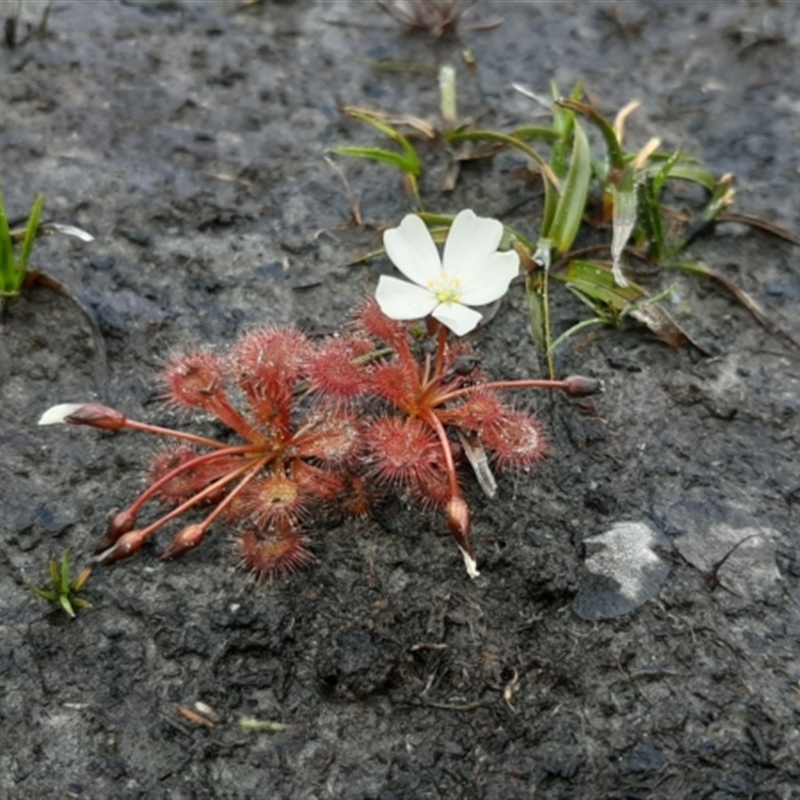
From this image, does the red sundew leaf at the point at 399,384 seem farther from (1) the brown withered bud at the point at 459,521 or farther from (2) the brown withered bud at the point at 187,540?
(2) the brown withered bud at the point at 187,540

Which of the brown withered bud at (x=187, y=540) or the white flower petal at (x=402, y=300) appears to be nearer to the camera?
the brown withered bud at (x=187, y=540)

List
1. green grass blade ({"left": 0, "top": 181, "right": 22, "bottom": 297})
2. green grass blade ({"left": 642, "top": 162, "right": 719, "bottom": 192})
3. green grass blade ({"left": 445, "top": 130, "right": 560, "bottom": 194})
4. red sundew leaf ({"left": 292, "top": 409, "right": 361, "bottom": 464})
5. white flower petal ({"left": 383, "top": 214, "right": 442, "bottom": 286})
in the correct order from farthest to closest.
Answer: green grass blade ({"left": 642, "top": 162, "right": 719, "bottom": 192}), green grass blade ({"left": 445, "top": 130, "right": 560, "bottom": 194}), green grass blade ({"left": 0, "top": 181, "right": 22, "bottom": 297}), white flower petal ({"left": 383, "top": 214, "right": 442, "bottom": 286}), red sundew leaf ({"left": 292, "top": 409, "right": 361, "bottom": 464})

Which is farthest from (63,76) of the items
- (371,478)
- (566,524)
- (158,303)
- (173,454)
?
(566,524)

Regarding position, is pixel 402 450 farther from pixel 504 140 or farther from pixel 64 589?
pixel 504 140

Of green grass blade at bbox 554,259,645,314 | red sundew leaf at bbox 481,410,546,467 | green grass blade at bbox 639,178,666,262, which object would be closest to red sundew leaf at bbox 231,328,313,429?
red sundew leaf at bbox 481,410,546,467

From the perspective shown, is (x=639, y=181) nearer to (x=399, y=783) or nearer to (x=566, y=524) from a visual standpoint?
(x=566, y=524)

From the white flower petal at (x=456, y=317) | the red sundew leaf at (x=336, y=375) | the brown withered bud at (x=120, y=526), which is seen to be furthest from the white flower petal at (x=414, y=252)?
the brown withered bud at (x=120, y=526)

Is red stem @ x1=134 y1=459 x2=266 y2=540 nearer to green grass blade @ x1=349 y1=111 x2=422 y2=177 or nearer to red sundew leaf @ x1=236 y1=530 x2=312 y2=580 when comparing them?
red sundew leaf @ x1=236 y1=530 x2=312 y2=580
